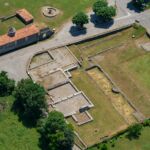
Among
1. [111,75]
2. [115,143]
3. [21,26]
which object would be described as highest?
[21,26]

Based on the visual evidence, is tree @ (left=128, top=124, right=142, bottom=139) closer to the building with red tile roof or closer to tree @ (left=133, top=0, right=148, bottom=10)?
the building with red tile roof

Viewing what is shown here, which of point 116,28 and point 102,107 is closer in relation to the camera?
point 102,107

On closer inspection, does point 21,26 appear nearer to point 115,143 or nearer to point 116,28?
point 116,28

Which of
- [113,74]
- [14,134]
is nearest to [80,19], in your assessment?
[113,74]

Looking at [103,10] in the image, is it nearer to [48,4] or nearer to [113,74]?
[48,4]

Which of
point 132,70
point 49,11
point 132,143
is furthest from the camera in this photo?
point 49,11

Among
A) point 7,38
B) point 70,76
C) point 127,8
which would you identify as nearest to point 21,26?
point 7,38
